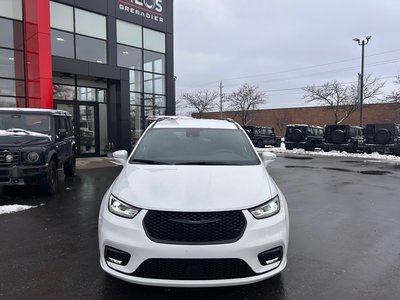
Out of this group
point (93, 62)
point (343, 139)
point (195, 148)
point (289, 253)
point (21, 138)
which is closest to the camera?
point (289, 253)

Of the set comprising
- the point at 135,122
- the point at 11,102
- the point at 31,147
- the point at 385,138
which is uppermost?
the point at 11,102

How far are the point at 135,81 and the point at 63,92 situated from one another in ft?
13.5

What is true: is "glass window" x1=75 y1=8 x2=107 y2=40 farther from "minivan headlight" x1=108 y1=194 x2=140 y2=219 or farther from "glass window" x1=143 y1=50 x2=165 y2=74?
"minivan headlight" x1=108 y1=194 x2=140 y2=219

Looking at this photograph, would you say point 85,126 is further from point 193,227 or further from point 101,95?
point 193,227

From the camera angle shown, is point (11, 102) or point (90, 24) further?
point (90, 24)

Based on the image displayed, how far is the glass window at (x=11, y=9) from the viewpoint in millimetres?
13922

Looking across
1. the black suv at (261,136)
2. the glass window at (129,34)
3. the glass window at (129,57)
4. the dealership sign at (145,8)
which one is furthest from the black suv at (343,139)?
the glass window at (129,34)

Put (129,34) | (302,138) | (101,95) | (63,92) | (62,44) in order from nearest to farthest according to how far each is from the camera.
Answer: (62,44), (63,92), (101,95), (129,34), (302,138)

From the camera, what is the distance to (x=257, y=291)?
3352 mm

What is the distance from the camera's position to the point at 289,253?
4.36m

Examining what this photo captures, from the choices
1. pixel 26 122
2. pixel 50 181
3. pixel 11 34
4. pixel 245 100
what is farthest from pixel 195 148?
pixel 245 100

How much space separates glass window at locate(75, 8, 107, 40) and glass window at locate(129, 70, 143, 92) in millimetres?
2415

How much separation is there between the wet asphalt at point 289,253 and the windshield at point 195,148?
1425mm

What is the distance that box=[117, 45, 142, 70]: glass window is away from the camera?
709 inches
